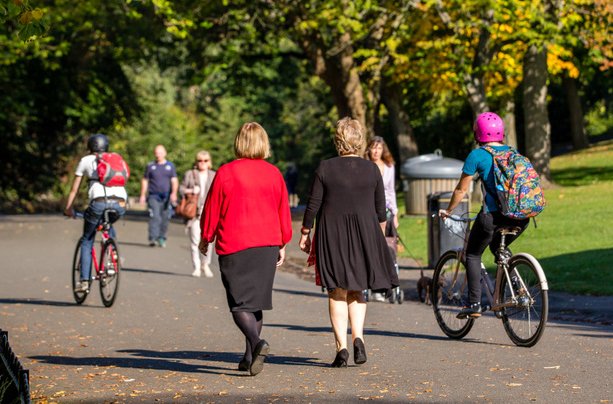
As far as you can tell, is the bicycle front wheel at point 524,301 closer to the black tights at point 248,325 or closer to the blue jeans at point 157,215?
the black tights at point 248,325

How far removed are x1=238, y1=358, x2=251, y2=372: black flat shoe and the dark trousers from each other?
215cm

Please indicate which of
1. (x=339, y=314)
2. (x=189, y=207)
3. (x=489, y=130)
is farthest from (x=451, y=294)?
(x=189, y=207)

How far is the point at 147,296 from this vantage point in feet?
47.6

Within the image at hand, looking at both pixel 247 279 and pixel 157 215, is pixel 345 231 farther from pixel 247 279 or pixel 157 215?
pixel 157 215

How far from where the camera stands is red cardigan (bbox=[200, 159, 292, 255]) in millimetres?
8328

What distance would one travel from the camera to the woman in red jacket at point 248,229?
832 centimetres

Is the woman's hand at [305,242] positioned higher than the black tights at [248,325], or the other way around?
the woman's hand at [305,242]

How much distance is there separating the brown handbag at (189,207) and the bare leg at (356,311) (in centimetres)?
853

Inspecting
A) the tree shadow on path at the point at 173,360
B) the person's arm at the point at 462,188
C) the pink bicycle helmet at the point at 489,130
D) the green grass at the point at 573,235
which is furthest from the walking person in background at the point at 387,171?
the tree shadow on path at the point at 173,360

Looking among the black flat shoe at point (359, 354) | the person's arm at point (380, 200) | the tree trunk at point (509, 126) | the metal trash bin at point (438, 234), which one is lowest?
the black flat shoe at point (359, 354)

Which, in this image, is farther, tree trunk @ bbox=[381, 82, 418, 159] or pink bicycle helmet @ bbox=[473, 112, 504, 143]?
tree trunk @ bbox=[381, 82, 418, 159]

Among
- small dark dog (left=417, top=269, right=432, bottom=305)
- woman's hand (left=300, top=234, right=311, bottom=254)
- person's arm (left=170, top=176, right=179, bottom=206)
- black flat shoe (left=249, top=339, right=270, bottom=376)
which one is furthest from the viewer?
person's arm (left=170, top=176, right=179, bottom=206)

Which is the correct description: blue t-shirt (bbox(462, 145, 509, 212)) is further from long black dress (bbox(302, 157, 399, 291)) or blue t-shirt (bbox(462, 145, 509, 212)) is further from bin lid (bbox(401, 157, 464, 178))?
bin lid (bbox(401, 157, 464, 178))

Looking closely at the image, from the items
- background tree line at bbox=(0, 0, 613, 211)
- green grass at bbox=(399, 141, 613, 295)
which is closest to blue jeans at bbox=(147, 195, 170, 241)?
background tree line at bbox=(0, 0, 613, 211)
